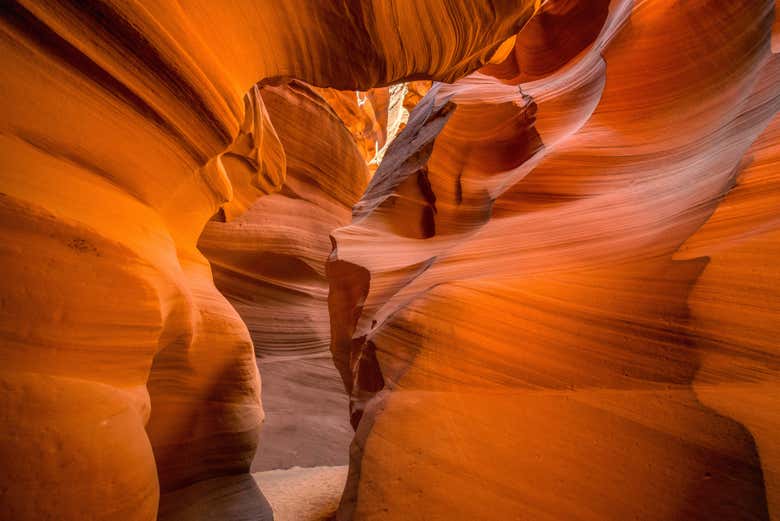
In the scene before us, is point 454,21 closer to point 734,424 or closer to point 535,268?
point 535,268

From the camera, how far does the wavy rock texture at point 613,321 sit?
55.9 inches

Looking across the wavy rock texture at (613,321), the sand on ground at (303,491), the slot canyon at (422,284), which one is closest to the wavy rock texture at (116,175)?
the slot canyon at (422,284)

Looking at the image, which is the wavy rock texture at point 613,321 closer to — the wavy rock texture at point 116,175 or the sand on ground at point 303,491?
the wavy rock texture at point 116,175

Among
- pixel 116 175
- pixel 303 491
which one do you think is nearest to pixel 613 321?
pixel 116 175

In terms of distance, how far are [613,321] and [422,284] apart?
132 centimetres

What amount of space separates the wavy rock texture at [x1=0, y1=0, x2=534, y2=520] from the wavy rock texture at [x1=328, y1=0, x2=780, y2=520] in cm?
117

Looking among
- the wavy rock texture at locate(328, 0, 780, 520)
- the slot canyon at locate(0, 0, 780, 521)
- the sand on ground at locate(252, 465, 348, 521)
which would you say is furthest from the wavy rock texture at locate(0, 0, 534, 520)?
the sand on ground at locate(252, 465, 348, 521)

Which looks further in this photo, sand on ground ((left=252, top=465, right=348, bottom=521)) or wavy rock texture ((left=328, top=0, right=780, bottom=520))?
sand on ground ((left=252, top=465, right=348, bottom=521))

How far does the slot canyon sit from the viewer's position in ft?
4.43

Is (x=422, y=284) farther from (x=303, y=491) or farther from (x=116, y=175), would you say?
(x=303, y=491)

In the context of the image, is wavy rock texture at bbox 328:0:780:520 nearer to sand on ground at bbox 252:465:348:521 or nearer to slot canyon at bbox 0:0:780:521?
slot canyon at bbox 0:0:780:521

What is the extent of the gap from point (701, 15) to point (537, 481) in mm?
4210

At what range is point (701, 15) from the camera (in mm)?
3242

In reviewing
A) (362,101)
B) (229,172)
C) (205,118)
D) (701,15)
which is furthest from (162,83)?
(362,101)
